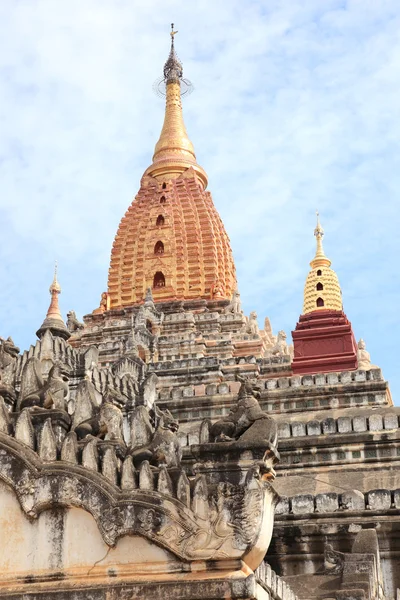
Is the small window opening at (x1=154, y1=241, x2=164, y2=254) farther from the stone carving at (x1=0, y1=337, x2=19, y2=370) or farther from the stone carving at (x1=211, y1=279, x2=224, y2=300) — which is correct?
the stone carving at (x1=0, y1=337, x2=19, y2=370)

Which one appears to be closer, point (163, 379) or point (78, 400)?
point (78, 400)

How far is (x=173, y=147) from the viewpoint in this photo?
58094 millimetres

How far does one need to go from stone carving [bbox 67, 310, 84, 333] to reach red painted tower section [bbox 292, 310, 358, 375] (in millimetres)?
10876

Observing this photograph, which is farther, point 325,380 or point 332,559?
point 325,380

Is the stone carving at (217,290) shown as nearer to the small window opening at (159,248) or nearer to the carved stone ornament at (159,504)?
the small window opening at (159,248)

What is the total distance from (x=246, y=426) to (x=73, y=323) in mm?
37933

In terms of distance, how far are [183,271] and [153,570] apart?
139ft

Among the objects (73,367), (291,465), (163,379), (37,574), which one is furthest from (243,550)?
(163,379)

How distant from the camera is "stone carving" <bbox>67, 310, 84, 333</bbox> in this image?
157 feet

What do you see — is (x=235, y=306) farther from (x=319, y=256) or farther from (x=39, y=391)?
(x=39, y=391)

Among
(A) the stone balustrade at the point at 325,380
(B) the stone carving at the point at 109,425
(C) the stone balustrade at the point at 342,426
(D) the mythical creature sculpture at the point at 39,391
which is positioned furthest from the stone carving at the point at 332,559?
(A) the stone balustrade at the point at 325,380

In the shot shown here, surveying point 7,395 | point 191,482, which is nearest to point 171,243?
point 7,395

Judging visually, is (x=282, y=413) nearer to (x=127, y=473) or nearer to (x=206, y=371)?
(x=206, y=371)

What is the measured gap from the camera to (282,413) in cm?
2695
